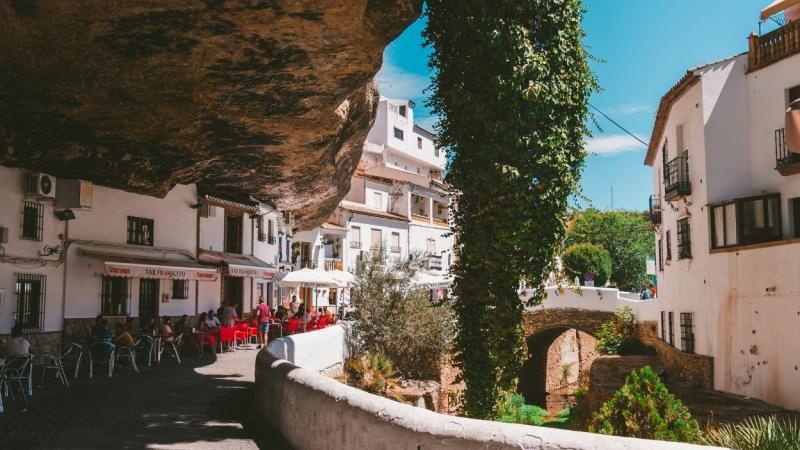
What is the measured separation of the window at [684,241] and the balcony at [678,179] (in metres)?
1.03

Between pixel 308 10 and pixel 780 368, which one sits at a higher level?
pixel 308 10

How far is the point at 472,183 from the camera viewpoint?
39.4ft

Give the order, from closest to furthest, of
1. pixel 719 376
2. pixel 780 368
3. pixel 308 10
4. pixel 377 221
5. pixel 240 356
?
pixel 308 10
pixel 780 368
pixel 240 356
pixel 719 376
pixel 377 221

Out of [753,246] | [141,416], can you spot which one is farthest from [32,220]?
[753,246]

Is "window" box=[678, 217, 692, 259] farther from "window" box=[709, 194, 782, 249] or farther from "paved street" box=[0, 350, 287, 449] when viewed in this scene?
"paved street" box=[0, 350, 287, 449]

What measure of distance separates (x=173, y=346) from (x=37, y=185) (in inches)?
208

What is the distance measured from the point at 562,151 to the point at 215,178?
12074 millimetres

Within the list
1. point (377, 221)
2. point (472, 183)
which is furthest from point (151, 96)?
point (377, 221)

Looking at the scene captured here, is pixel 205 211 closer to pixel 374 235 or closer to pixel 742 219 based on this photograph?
pixel 742 219

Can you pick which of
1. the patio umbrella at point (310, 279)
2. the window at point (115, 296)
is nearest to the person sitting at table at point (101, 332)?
the window at point (115, 296)

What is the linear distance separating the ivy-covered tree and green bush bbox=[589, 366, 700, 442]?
1.88 meters

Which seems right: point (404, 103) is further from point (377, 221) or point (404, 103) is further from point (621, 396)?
point (621, 396)

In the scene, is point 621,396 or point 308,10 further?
point 621,396

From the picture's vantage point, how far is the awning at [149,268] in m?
16.9
